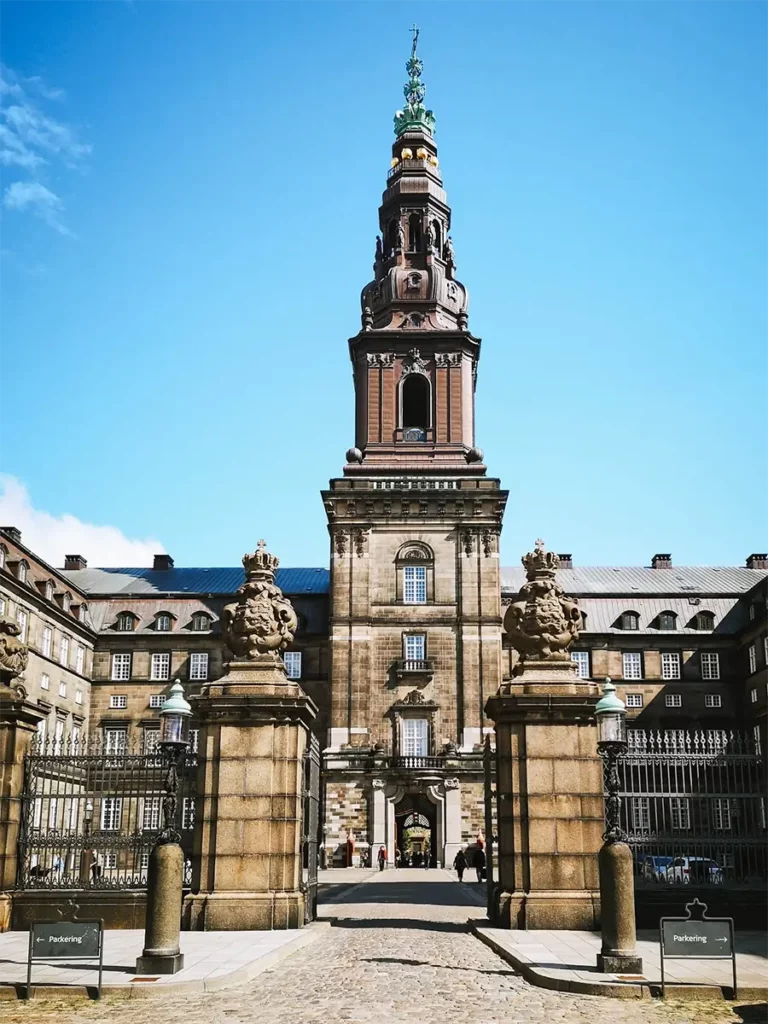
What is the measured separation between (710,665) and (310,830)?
160 ft

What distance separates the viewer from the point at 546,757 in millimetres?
20047

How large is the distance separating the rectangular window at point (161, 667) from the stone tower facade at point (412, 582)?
1322 centimetres

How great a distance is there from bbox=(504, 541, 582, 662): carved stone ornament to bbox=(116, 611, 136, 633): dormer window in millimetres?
50486

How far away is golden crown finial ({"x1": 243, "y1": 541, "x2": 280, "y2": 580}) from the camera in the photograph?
21.5m

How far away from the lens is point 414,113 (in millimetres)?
76250

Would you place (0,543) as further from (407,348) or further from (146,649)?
(407,348)

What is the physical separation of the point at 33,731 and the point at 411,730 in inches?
1488

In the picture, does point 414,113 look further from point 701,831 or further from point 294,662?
point 701,831

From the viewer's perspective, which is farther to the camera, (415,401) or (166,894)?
(415,401)

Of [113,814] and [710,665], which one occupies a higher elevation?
[710,665]

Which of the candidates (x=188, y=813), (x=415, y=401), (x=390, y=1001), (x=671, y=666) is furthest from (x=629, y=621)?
(x=390, y=1001)

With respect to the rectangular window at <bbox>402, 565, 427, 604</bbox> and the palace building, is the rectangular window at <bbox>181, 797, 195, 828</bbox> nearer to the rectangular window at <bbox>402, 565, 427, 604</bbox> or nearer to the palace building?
the palace building

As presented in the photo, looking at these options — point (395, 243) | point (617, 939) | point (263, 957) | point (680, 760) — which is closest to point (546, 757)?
point (680, 760)

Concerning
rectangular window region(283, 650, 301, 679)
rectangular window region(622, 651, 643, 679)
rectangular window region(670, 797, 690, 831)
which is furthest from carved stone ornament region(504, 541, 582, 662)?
rectangular window region(622, 651, 643, 679)
